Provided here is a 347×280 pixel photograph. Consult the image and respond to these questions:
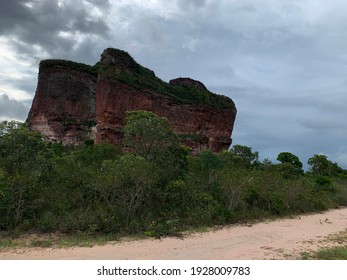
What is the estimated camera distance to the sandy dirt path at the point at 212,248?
7.87 meters

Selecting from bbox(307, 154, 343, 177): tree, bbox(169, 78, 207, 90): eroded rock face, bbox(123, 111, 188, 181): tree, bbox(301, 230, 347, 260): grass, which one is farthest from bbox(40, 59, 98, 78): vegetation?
bbox(301, 230, 347, 260): grass

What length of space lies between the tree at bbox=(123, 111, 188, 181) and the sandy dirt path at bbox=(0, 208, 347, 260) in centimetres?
383

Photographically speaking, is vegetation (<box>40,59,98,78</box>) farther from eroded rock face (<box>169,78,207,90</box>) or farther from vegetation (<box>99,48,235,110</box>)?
eroded rock face (<box>169,78,207,90</box>)

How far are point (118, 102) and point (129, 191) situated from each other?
116 ft

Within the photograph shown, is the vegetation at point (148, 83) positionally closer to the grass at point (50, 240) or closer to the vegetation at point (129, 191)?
the vegetation at point (129, 191)

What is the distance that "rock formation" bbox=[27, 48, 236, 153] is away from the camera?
46.3m

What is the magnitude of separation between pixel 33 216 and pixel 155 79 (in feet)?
148

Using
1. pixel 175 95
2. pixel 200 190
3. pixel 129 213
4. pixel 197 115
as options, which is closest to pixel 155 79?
pixel 175 95

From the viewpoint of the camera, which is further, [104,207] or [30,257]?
[104,207]

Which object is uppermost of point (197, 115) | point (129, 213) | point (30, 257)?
point (197, 115)

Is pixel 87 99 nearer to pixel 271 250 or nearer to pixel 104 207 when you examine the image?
pixel 104 207

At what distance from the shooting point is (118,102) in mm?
45406

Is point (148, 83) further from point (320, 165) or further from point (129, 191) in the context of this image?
point (129, 191)

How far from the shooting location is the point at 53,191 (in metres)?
11.6
